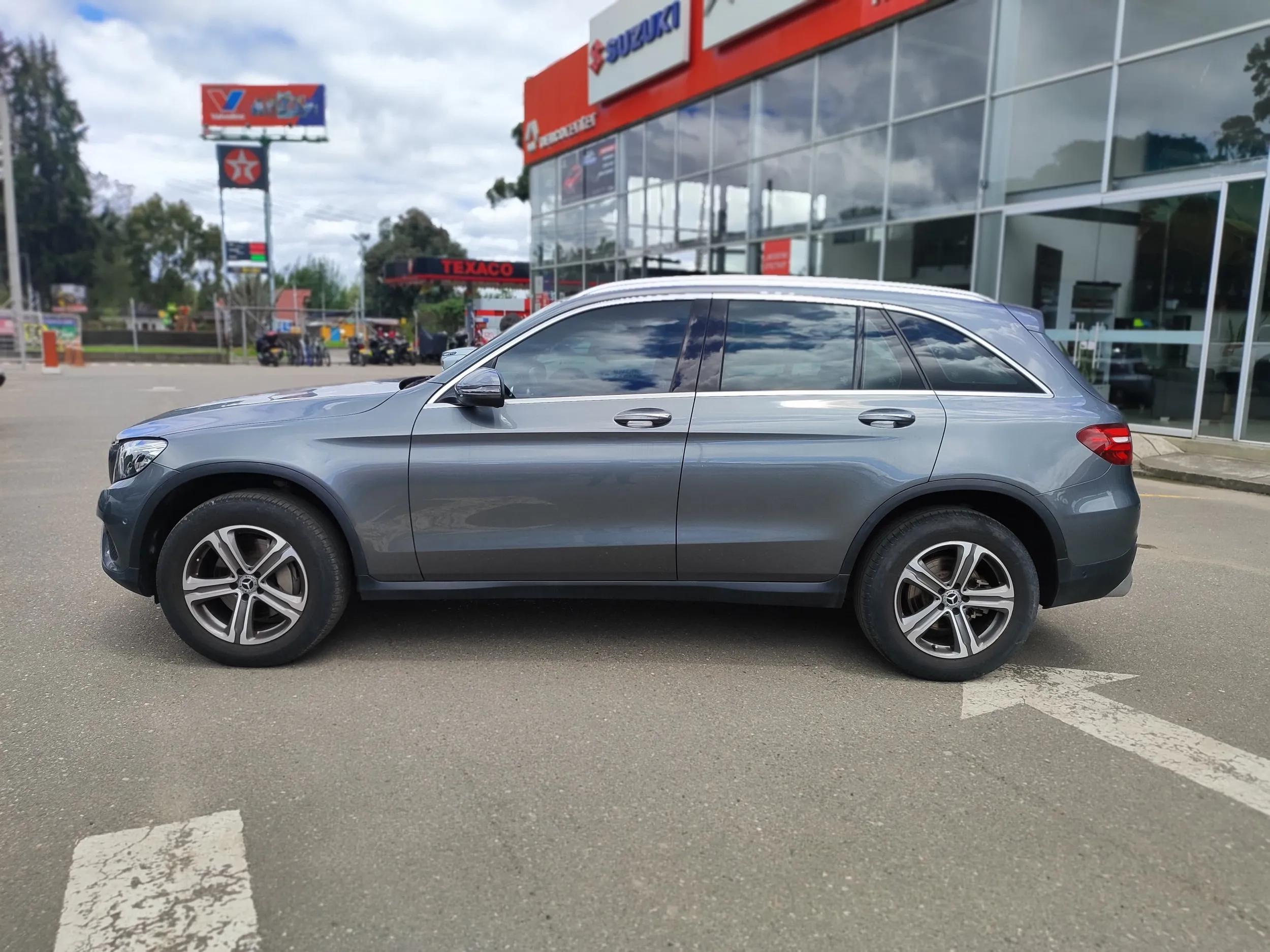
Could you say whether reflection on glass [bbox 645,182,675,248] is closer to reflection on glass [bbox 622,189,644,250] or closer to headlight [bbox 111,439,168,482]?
reflection on glass [bbox 622,189,644,250]

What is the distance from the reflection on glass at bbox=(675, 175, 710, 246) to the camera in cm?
1856

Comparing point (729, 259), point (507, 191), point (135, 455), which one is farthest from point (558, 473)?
point (507, 191)

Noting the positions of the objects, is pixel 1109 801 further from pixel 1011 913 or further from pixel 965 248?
pixel 965 248

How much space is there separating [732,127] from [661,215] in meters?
2.83

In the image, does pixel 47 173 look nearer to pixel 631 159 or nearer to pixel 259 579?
pixel 631 159

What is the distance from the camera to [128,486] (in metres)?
3.85

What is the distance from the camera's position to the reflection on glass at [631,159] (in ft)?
67.5

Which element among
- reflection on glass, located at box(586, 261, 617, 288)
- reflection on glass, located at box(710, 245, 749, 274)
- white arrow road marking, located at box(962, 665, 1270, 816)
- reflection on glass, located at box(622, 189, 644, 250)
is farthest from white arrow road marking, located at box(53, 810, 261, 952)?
reflection on glass, located at box(586, 261, 617, 288)

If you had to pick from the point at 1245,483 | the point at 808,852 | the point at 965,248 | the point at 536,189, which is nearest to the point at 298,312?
the point at 536,189

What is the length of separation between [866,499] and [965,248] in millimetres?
10943

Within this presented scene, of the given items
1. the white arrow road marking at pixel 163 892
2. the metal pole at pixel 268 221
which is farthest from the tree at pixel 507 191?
the white arrow road marking at pixel 163 892

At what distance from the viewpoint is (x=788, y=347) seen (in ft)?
12.8

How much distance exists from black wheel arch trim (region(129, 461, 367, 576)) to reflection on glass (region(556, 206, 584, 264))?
66.0 feet

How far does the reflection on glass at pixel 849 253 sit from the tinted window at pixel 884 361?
35.9 feet
